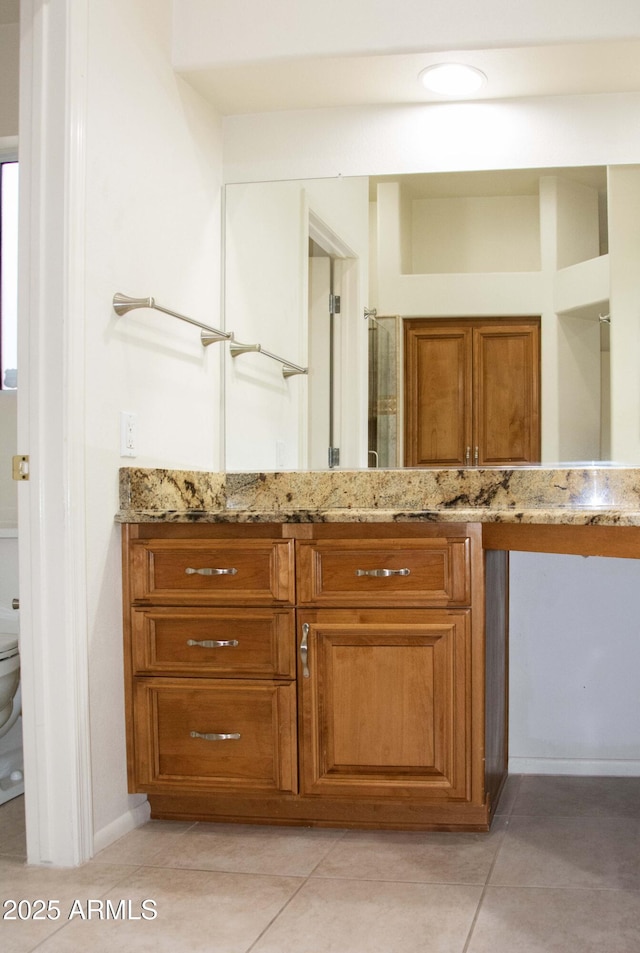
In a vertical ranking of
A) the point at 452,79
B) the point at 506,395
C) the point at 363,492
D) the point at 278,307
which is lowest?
the point at 363,492

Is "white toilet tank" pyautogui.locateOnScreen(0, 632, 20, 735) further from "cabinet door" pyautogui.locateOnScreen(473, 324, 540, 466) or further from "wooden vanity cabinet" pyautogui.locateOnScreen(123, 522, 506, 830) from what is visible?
"cabinet door" pyautogui.locateOnScreen(473, 324, 540, 466)

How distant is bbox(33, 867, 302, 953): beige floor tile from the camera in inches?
65.7

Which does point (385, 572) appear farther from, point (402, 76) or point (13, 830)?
point (402, 76)

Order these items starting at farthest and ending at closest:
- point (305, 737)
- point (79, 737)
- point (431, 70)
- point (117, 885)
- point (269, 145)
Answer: point (269, 145) < point (431, 70) < point (305, 737) < point (79, 737) < point (117, 885)

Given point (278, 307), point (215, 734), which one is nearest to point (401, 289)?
point (278, 307)

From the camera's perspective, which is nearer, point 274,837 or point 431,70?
point 274,837

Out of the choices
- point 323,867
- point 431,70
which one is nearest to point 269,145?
point 431,70

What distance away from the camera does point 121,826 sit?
2207 millimetres

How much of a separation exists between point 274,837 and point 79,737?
1.72 feet

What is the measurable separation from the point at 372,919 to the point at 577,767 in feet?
3.53

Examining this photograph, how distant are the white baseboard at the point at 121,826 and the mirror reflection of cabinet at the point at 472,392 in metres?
1.18

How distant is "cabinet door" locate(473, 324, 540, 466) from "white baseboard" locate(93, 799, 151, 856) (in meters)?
1.30

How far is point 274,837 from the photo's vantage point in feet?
7.16

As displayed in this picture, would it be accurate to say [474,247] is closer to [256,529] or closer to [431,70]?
→ [431,70]
